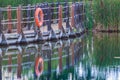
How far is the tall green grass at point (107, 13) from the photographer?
1176 inches

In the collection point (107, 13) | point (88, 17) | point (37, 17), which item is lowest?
Answer: point (88, 17)

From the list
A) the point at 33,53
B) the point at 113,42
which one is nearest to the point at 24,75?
the point at 33,53

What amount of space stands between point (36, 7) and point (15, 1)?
3965 millimetres

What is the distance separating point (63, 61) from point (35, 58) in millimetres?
1036

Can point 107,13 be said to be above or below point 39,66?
below

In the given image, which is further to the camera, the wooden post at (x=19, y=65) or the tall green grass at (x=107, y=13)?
the tall green grass at (x=107, y=13)

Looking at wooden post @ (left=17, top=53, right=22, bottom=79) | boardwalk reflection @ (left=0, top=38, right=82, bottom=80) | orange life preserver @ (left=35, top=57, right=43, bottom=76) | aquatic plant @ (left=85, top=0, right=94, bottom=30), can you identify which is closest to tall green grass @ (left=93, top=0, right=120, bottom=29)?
aquatic plant @ (left=85, top=0, right=94, bottom=30)

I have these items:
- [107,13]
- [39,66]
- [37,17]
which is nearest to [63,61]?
[39,66]

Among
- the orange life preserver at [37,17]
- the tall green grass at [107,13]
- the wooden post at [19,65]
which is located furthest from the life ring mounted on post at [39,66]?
the tall green grass at [107,13]

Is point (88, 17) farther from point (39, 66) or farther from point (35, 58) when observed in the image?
point (39, 66)

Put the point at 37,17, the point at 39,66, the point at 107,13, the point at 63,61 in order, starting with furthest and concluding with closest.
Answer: the point at 107,13 → the point at 37,17 → the point at 63,61 → the point at 39,66

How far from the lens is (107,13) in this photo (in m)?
30.4

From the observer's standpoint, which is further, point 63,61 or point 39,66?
point 63,61

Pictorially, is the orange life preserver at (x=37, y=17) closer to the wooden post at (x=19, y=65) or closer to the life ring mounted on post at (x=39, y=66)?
the wooden post at (x=19, y=65)
